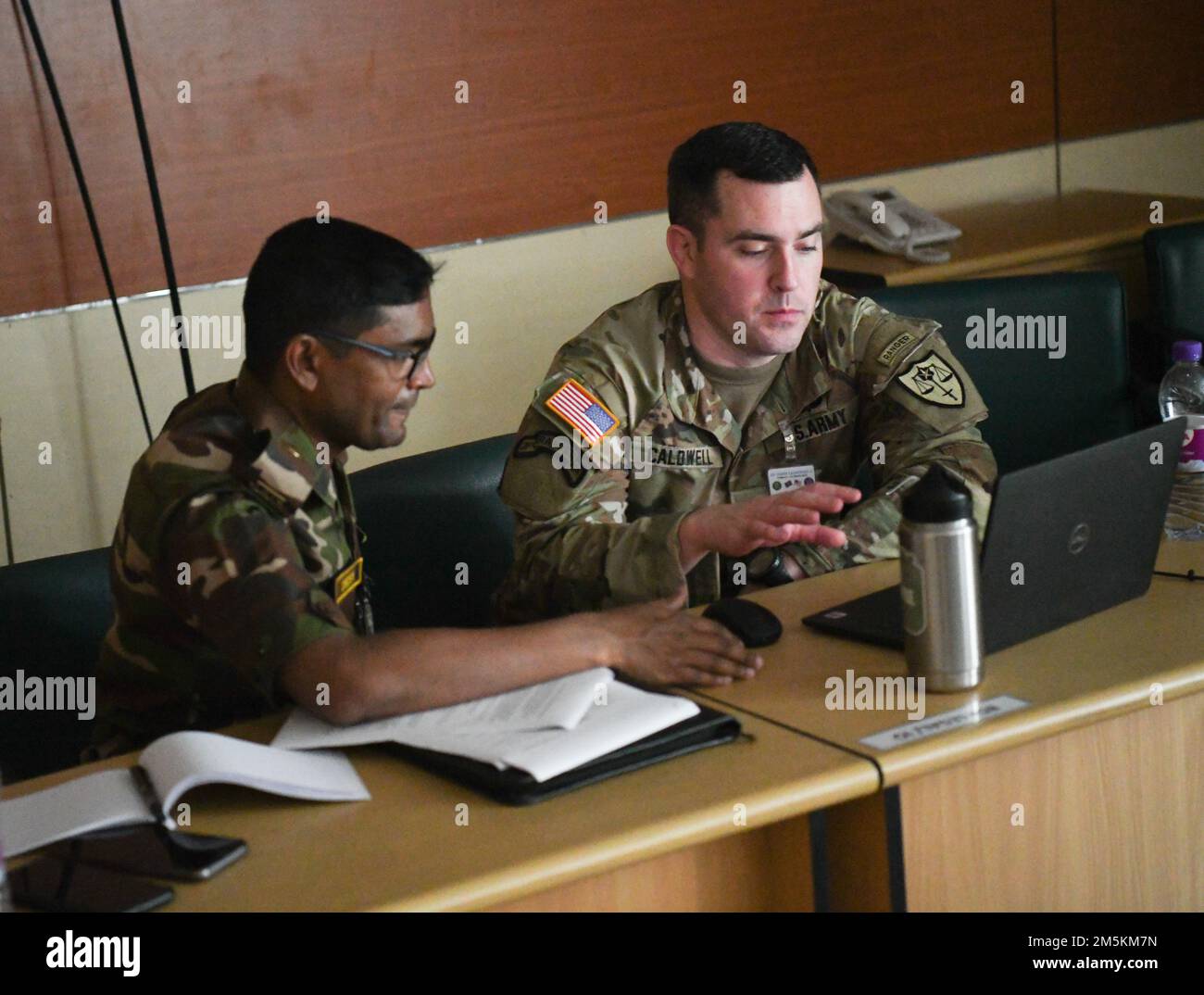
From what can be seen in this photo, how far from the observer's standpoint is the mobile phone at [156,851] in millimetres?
1310

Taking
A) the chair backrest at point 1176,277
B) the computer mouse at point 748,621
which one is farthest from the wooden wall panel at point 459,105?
the computer mouse at point 748,621

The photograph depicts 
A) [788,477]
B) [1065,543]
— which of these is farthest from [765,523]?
[788,477]

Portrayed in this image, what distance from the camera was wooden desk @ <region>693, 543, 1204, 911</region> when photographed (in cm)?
148

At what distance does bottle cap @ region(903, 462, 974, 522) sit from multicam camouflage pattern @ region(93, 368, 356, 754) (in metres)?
0.59

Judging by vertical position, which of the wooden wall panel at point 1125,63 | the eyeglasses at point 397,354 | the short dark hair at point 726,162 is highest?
the wooden wall panel at point 1125,63

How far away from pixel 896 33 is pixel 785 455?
193 cm

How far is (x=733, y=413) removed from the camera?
7.68ft

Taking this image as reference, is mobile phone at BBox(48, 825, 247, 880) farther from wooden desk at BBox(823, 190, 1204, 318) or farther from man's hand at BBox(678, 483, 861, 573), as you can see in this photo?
wooden desk at BBox(823, 190, 1204, 318)

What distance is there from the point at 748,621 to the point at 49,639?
0.85 m

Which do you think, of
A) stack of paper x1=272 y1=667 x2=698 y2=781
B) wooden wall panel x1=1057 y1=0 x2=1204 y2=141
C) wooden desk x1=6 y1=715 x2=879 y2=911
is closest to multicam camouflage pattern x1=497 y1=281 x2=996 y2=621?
stack of paper x1=272 y1=667 x2=698 y2=781

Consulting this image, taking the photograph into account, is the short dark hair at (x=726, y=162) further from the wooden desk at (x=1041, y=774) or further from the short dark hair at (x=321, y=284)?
the wooden desk at (x=1041, y=774)

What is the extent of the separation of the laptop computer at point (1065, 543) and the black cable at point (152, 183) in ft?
5.44

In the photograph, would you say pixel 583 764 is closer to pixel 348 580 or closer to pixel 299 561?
pixel 299 561

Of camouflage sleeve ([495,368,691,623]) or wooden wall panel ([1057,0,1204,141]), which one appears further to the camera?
wooden wall panel ([1057,0,1204,141])
